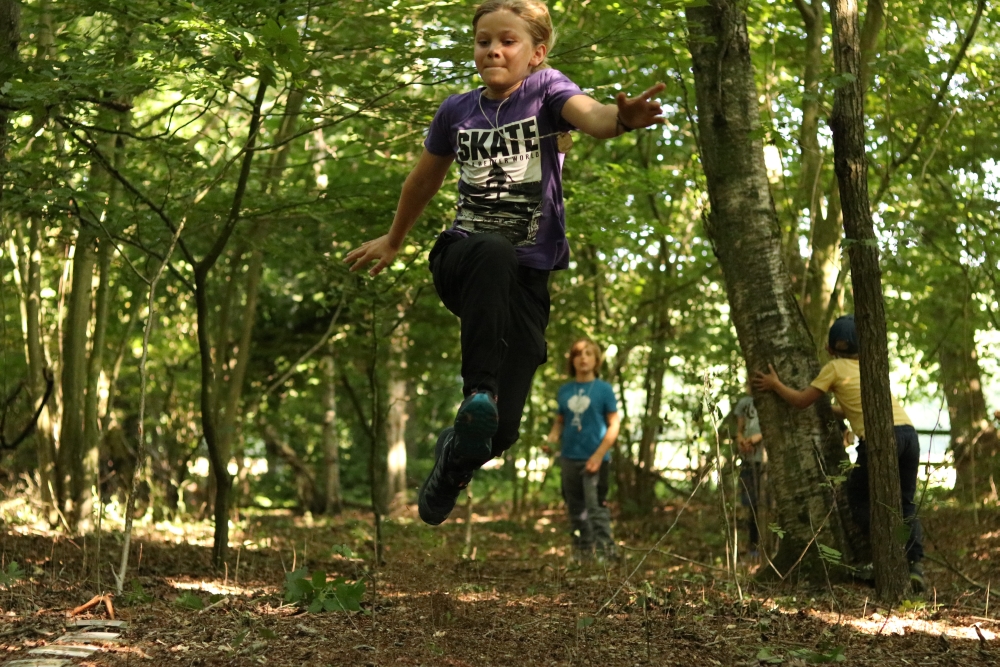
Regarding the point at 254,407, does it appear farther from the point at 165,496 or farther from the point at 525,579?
the point at 525,579

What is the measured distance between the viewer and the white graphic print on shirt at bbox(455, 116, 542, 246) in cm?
342

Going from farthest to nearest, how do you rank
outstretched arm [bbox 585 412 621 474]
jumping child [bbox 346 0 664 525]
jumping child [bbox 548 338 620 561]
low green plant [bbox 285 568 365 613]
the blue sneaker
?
jumping child [bbox 548 338 620 561] < outstretched arm [bbox 585 412 621 474] < low green plant [bbox 285 568 365 613] < jumping child [bbox 346 0 664 525] < the blue sneaker

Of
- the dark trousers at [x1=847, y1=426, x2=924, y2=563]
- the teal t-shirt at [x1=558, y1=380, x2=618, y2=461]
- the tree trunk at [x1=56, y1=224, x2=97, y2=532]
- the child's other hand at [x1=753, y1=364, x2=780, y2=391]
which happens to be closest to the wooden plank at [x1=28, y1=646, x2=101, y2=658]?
the child's other hand at [x1=753, y1=364, x2=780, y2=391]

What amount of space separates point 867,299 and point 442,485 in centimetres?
261

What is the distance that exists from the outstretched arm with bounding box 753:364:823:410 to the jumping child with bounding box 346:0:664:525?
2302 millimetres

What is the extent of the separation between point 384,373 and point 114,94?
699 cm

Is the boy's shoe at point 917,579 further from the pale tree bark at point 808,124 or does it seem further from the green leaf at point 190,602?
the green leaf at point 190,602

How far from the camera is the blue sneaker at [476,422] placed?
312cm

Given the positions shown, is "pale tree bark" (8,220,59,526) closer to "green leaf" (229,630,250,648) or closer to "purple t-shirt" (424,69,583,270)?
"green leaf" (229,630,250,648)

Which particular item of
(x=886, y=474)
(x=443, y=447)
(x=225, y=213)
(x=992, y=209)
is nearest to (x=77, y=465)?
(x=225, y=213)

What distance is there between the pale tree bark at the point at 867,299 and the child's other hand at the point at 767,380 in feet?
1.92

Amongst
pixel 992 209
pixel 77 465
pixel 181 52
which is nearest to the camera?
pixel 181 52

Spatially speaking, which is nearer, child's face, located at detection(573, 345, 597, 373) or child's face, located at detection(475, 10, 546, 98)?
child's face, located at detection(475, 10, 546, 98)

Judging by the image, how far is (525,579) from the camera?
20.4ft
